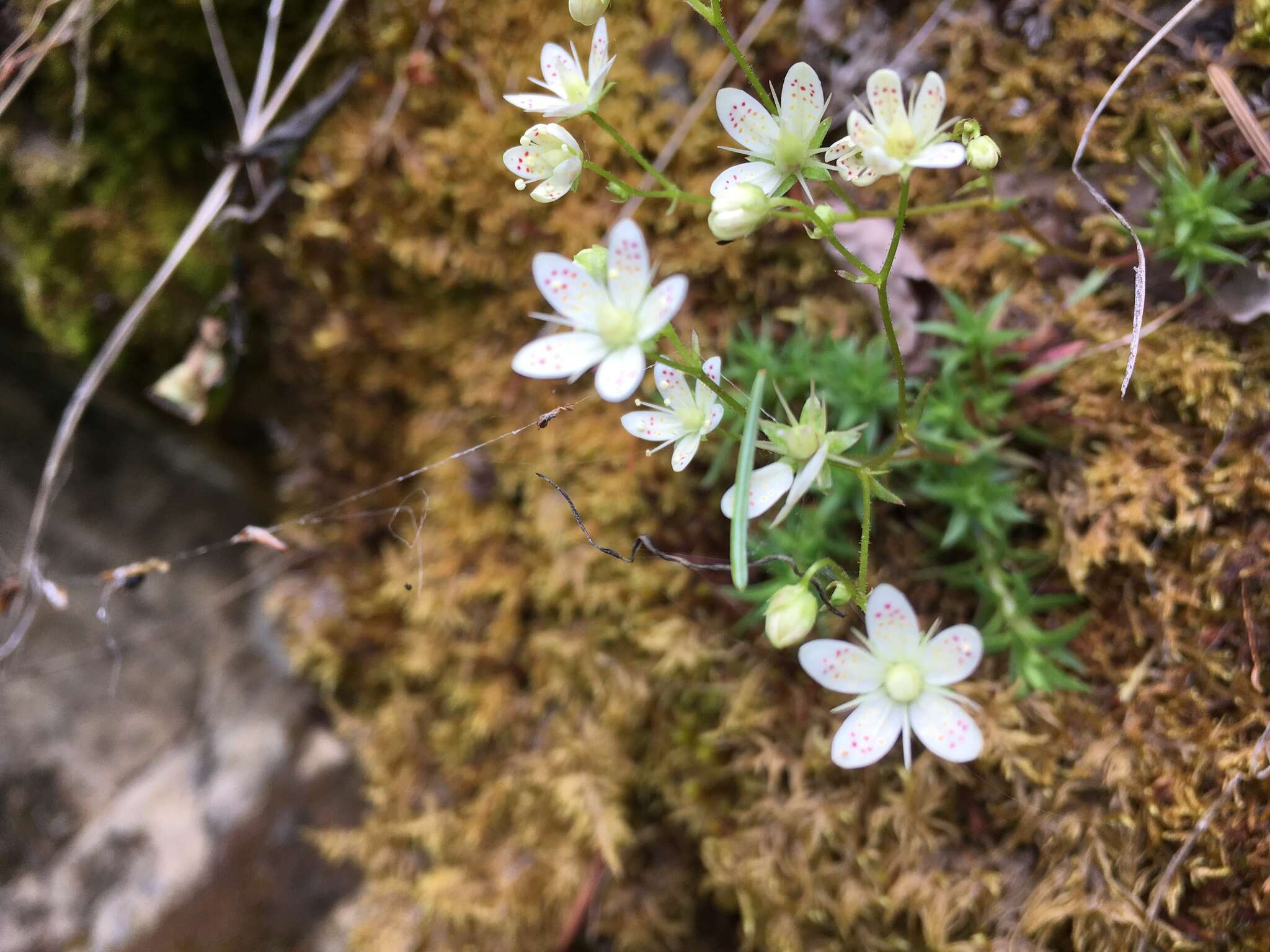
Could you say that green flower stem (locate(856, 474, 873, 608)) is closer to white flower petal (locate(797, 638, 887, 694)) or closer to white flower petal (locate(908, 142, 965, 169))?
white flower petal (locate(797, 638, 887, 694))

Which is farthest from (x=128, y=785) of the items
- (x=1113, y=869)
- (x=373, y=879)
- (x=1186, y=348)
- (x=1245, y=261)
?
(x=1245, y=261)

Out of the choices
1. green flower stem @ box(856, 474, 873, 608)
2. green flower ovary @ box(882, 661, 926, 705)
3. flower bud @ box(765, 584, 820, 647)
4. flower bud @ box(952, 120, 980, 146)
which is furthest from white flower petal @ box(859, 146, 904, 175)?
green flower ovary @ box(882, 661, 926, 705)

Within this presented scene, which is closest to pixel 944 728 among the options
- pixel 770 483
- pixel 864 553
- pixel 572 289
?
pixel 864 553

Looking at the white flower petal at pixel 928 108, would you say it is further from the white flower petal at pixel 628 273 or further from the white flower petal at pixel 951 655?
the white flower petal at pixel 951 655

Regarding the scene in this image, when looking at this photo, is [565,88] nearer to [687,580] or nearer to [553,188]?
[553,188]

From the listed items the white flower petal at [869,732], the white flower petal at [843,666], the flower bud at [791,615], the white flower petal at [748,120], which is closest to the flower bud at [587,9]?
the white flower petal at [748,120]

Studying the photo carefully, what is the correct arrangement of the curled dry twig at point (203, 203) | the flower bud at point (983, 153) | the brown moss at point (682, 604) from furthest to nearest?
the curled dry twig at point (203, 203) → the brown moss at point (682, 604) → the flower bud at point (983, 153)
